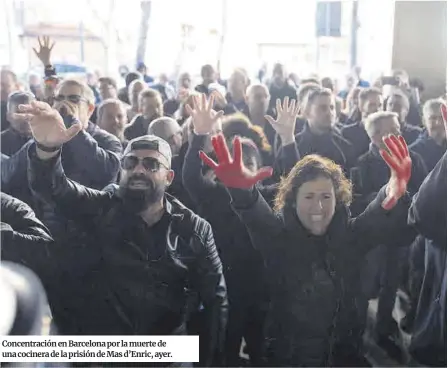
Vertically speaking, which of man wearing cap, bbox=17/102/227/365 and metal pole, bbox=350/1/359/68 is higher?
metal pole, bbox=350/1/359/68

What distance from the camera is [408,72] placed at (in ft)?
7.70

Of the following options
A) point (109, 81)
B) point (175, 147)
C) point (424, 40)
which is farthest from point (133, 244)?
point (424, 40)

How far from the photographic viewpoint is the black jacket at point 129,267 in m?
2.17

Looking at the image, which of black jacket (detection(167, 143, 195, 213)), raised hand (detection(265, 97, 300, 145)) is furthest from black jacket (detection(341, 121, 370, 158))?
black jacket (detection(167, 143, 195, 213))

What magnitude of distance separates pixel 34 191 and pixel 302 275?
3.49 feet

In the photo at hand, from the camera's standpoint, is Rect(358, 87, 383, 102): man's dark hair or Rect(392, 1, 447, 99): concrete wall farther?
Rect(358, 87, 383, 102): man's dark hair

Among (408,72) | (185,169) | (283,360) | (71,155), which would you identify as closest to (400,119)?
(408,72)

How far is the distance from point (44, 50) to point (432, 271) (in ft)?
5.83

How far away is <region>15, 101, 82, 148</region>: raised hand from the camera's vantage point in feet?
6.95

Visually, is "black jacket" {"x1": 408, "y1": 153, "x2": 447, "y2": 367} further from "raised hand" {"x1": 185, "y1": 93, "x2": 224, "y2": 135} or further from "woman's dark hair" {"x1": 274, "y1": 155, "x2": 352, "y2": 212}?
"raised hand" {"x1": 185, "y1": 93, "x2": 224, "y2": 135}

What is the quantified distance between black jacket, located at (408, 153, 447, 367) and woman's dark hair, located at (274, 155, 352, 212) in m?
0.31

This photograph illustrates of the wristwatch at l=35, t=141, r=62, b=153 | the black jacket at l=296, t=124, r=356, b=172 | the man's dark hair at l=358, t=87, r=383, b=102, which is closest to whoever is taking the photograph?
the wristwatch at l=35, t=141, r=62, b=153

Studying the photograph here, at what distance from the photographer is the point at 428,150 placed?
2260 millimetres
